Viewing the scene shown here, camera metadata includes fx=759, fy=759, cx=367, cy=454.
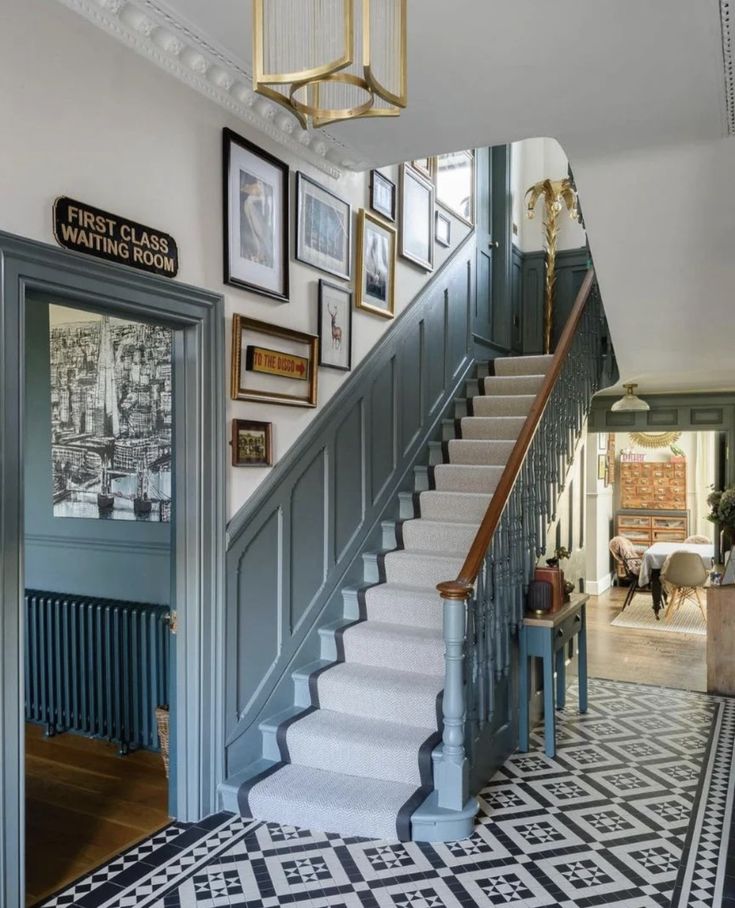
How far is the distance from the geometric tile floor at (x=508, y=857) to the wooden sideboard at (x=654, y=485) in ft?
28.0

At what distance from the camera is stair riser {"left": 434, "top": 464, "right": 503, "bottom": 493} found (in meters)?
5.17

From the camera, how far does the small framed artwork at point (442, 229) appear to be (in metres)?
5.79

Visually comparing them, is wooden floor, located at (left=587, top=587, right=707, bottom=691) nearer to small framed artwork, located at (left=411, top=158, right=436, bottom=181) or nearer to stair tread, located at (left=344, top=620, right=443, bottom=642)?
stair tread, located at (left=344, top=620, right=443, bottom=642)

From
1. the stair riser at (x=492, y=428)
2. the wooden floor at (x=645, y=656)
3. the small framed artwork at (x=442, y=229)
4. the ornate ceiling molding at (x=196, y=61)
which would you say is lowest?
the wooden floor at (x=645, y=656)

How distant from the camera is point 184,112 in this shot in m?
3.21

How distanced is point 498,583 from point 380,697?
32.3 inches

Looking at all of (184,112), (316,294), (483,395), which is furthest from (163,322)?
(483,395)

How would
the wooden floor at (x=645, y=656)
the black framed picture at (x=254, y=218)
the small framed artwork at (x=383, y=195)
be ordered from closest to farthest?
the black framed picture at (x=254, y=218) → the small framed artwork at (x=383, y=195) → the wooden floor at (x=645, y=656)

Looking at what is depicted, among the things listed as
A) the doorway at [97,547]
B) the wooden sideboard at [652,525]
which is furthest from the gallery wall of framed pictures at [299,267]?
the wooden sideboard at [652,525]

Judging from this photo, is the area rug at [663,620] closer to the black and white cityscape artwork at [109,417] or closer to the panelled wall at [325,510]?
the panelled wall at [325,510]

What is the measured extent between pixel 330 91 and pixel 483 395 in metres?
4.62

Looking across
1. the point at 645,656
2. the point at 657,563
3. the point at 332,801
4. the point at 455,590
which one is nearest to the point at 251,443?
the point at 455,590

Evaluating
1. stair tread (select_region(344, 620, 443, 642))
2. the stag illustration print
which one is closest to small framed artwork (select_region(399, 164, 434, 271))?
the stag illustration print

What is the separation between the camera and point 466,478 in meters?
5.24
